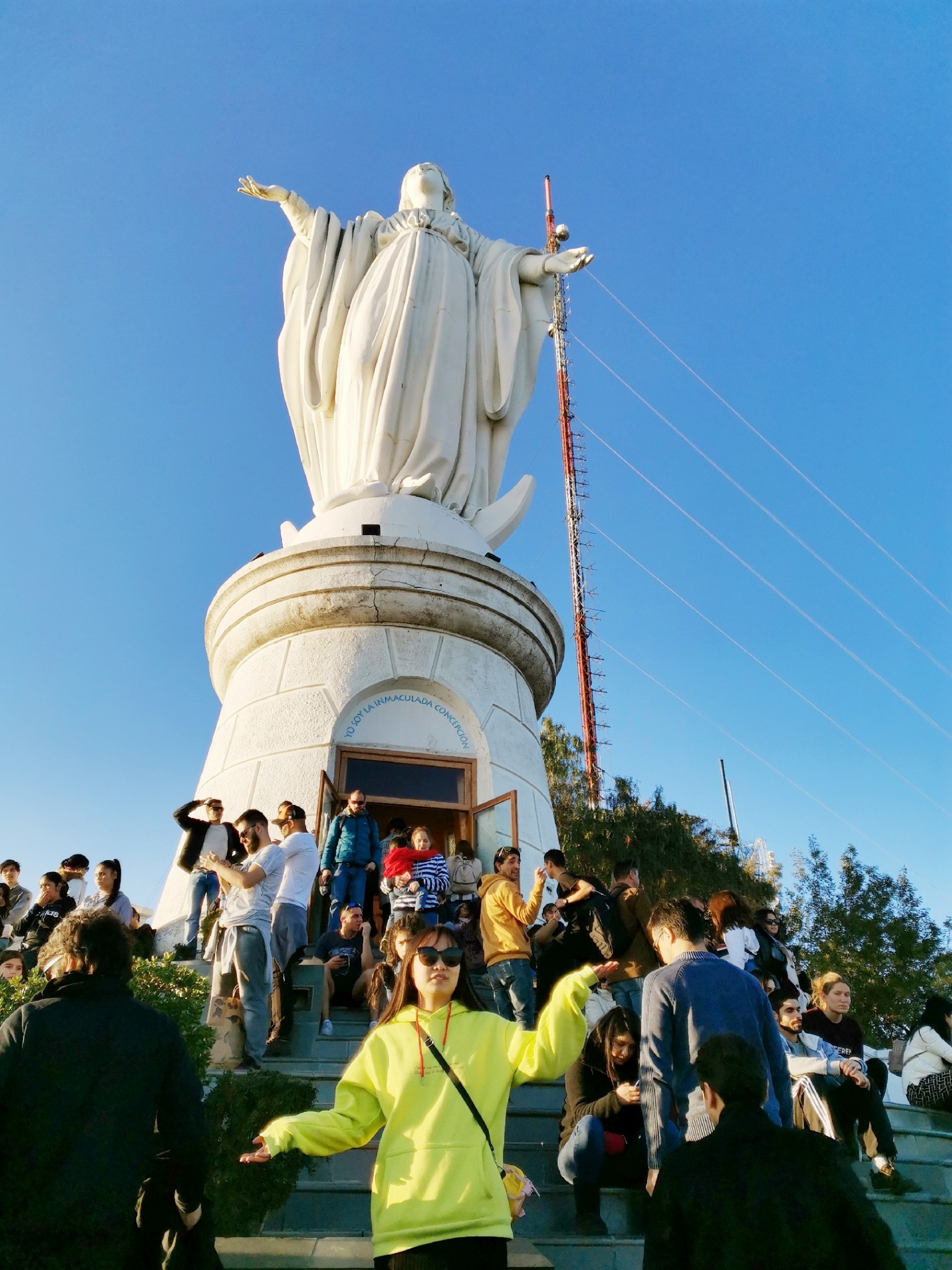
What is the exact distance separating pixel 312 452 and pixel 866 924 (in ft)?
45.7

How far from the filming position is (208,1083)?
4.00 m

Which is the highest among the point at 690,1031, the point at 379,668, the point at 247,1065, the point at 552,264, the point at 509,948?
the point at 552,264

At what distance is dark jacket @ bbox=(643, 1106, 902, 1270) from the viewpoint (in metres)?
1.99

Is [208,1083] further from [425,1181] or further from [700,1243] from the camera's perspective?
[700,1243]

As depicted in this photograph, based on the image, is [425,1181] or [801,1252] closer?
[801,1252]

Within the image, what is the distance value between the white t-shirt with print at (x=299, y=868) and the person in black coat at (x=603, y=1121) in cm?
242

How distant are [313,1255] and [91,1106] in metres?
1.12

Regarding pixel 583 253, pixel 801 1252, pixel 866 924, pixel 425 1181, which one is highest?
pixel 583 253

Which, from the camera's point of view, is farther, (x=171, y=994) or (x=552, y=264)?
(x=552, y=264)

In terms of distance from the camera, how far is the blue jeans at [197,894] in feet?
23.7

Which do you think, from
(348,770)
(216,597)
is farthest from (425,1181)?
(216,597)

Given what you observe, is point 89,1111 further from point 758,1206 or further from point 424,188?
point 424,188

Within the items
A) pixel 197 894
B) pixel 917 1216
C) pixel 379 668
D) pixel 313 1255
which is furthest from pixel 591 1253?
pixel 379 668

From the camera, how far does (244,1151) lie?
3523 millimetres
